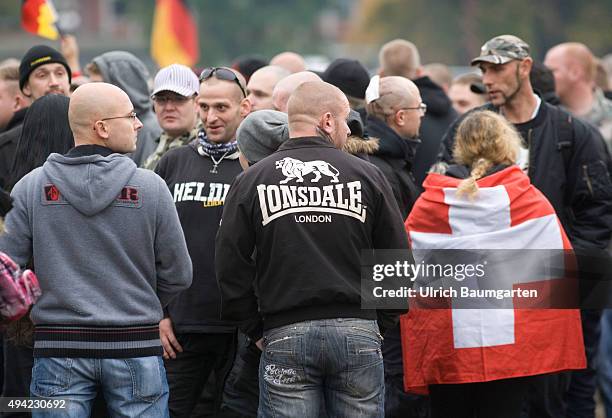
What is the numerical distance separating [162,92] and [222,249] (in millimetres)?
2159

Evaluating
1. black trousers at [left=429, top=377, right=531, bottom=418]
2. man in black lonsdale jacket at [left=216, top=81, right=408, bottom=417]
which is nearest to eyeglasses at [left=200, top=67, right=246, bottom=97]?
man in black lonsdale jacket at [left=216, top=81, right=408, bottom=417]

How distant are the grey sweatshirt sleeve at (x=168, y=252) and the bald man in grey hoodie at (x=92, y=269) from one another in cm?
2

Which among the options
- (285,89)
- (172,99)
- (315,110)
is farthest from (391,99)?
(315,110)

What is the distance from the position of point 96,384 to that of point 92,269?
1.71 ft

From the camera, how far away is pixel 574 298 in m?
6.77

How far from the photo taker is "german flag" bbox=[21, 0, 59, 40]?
10344mm

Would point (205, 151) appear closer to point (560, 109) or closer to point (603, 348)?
point (560, 109)

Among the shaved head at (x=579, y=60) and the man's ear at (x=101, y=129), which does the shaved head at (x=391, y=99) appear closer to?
the man's ear at (x=101, y=129)

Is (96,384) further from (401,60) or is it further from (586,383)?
(401,60)

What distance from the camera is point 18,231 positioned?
18.1ft

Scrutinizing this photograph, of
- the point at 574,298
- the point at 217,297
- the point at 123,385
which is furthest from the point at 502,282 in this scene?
the point at 123,385

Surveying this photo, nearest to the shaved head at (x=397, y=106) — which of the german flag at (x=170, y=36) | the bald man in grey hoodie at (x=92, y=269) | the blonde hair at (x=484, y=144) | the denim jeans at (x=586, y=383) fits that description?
the blonde hair at (x=484, y=144)

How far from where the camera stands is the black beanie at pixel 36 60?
26.5ft

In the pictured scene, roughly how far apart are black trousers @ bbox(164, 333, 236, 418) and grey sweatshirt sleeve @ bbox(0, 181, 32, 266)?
1.41 metres
